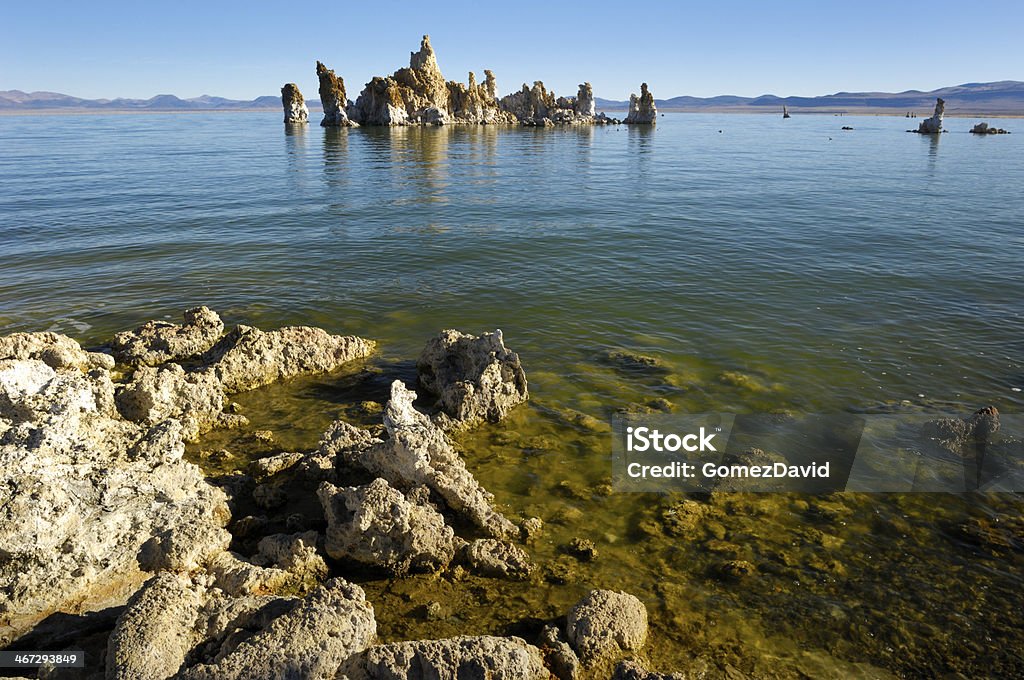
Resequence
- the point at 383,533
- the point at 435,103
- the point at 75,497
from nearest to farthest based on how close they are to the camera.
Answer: the point at 75,497 → the point at 383,533 → the point at 435,103

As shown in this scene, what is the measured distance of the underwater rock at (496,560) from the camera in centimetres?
687

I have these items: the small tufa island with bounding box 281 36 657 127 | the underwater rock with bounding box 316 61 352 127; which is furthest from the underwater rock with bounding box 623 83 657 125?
the underwater rock with bounding box 316 61 352 127

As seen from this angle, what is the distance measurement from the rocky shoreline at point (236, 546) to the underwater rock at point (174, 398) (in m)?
0.03

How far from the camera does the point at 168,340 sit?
1283cm

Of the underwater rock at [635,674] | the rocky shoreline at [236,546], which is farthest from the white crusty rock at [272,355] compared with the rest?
the underwater rock at [635,674]

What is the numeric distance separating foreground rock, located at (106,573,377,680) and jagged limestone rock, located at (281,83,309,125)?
144 m

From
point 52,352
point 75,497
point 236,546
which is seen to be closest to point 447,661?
point 236,546

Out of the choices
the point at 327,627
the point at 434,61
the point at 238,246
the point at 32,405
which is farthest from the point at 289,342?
the point at 434,61

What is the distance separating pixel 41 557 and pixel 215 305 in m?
12.0

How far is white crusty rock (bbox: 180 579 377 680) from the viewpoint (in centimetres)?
469

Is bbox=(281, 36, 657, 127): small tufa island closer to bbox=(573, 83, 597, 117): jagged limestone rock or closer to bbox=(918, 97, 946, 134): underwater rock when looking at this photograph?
bbox=(573, 83, 597, 117): jagged limestone rock

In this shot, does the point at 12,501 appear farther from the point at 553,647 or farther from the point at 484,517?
the point at 553,647

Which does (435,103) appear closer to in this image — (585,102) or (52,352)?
(585,102)

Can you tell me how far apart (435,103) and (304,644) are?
135m
